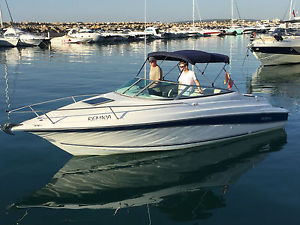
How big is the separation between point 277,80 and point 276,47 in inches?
247

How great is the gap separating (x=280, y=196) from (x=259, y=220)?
103 cm

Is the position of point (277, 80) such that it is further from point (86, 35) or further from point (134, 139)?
point (86, 35)

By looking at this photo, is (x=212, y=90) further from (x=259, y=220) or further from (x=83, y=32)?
(x=83, y=32)

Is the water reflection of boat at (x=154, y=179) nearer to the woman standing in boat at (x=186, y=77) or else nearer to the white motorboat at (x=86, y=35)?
the woman standing in boat at (x=186, y=77)

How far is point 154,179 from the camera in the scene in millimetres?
6598

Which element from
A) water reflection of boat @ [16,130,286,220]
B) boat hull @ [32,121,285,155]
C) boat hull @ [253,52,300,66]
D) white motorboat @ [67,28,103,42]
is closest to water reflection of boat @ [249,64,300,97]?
boat hull @ [253,52,300,66]

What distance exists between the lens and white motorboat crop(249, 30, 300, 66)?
78.0ft

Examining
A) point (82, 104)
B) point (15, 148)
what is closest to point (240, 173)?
point (82, 104)

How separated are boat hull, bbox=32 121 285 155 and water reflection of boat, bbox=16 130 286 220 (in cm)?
23

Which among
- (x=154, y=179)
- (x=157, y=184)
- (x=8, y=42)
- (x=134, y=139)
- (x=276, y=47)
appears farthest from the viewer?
(x=8, y=42)

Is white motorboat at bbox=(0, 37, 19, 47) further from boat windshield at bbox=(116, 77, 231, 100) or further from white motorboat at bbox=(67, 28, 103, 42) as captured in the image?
boat windshield at bbox=(116, 77, 231, 100)

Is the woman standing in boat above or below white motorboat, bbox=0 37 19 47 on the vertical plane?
below

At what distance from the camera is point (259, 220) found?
5.02m

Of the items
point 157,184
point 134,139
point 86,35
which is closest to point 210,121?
point 134,139
